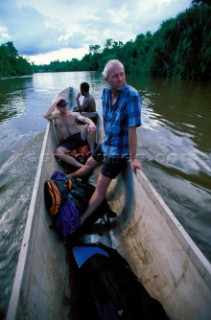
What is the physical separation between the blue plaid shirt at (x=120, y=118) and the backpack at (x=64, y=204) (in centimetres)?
70

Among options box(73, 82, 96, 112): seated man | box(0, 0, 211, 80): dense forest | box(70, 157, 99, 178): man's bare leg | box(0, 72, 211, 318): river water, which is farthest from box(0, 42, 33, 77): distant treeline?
box(70, 157, 99, 178): man's bare leg

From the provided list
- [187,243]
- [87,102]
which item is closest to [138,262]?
[187,243]

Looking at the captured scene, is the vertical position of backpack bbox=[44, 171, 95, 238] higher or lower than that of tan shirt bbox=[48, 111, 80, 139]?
lower

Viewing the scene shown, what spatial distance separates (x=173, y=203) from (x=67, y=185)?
1.95 metres

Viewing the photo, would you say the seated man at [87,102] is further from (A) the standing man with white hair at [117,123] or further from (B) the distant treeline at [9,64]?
(B) the distant treeline at [9,64]

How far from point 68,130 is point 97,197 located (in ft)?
7.73

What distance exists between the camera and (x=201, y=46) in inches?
853

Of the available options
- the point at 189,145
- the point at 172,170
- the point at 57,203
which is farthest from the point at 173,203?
the point at 189,145

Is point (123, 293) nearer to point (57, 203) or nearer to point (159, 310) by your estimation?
point (159, 310)

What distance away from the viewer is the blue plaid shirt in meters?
1.89

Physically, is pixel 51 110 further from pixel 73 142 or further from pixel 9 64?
pixel 9 64

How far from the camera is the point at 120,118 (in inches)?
79.2

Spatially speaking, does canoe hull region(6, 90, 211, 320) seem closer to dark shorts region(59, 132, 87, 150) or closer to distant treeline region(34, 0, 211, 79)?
dark shorts region(59, 132, 87, 150)

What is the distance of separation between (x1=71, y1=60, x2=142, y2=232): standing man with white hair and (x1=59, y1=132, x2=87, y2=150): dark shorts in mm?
1836
